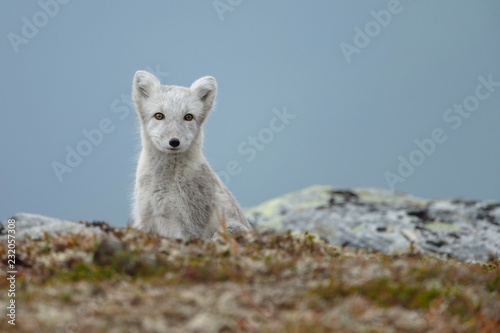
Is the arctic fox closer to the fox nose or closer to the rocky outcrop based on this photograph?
the fox nose

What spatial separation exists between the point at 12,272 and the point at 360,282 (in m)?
3.60

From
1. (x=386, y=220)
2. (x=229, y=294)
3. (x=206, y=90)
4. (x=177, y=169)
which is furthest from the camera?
(x=386, y=220)

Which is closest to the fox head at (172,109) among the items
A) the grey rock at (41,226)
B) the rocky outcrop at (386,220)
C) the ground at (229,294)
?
the grey rock at (41,226)

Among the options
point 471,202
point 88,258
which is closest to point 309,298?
point 88,258

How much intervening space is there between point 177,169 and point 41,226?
7.62ft

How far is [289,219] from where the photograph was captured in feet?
49.4

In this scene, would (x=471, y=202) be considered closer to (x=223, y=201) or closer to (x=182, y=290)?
(x=223, y=201)

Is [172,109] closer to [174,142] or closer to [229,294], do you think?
[174,142]

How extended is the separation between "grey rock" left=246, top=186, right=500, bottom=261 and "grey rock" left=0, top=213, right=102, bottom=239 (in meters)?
5.61

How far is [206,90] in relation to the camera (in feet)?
30.5

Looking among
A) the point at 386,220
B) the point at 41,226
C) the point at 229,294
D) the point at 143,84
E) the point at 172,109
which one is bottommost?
the point at 229,294

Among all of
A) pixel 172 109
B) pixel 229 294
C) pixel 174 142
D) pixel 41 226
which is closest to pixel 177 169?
pixel 174 142

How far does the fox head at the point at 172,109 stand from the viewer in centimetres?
853

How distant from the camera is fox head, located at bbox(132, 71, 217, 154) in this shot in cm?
853
